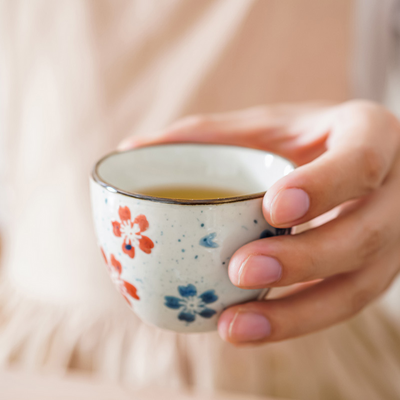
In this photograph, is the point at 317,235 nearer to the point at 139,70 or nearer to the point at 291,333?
the point at 291,333

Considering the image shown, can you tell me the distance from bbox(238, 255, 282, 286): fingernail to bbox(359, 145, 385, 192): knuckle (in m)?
0.14

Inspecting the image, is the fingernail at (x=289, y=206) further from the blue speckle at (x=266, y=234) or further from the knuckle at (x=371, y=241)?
the knuckle at (x=371, y=241)

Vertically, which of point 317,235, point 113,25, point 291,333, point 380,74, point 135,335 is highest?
point 113,25

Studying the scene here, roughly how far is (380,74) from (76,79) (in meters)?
0.73

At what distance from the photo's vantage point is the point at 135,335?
732 mm

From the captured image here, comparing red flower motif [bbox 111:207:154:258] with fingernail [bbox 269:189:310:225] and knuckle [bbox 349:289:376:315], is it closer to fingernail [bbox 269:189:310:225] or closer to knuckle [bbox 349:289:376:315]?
fingernail [bbox 269:189:310:225]

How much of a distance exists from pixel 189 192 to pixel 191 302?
0.60 ft

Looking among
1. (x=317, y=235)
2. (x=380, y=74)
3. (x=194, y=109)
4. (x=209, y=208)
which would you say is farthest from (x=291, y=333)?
(x=380, y=74)

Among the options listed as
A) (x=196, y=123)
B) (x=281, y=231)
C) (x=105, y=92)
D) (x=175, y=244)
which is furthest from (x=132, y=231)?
(x=105, y=92)

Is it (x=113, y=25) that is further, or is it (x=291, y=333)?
(x=113, y=25)

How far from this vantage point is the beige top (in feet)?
2.51

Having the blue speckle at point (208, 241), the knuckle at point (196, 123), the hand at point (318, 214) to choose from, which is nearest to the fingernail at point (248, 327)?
the hand at point (318, 214)

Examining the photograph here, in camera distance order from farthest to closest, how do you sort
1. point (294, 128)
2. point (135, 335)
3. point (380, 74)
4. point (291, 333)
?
point (380, 74), point (135, 335), point (294, 128), point (291, 333)

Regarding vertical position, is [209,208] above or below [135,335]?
above
